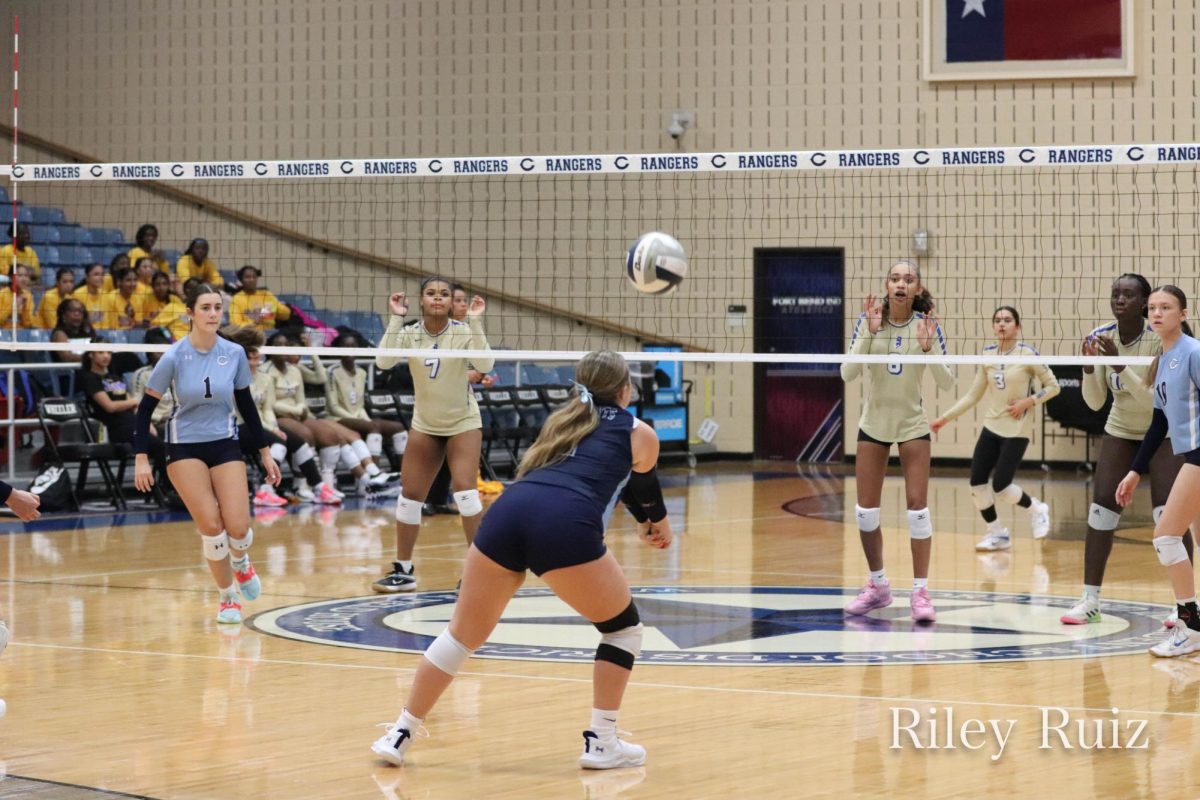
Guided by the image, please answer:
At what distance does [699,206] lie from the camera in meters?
19.9

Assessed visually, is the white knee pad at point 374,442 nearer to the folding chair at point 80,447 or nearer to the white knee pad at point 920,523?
the folding chair at point 80,447

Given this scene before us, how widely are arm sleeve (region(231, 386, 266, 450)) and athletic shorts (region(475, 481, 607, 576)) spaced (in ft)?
11.4

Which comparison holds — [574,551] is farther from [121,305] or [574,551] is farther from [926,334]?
[121,305]

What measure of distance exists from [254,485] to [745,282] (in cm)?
717

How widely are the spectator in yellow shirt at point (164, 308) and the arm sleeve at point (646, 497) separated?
10.8 m

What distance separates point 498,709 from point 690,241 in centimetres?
1440

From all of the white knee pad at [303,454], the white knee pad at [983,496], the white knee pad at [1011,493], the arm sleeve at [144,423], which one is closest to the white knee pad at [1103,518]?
the white knee pad at [983,496]

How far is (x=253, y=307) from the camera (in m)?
16.5

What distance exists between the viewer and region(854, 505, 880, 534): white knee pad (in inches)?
351

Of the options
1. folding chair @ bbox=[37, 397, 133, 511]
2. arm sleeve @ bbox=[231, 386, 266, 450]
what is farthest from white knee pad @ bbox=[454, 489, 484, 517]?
folding chair @ bbox=[37, 397, 133, 511]

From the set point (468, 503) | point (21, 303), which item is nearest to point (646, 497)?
point (468, 503)

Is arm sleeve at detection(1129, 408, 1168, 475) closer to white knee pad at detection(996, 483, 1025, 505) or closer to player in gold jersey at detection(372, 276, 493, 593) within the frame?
player in gold jersey at detection(372, 276, 493, 593)

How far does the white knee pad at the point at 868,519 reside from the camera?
29.2 feet

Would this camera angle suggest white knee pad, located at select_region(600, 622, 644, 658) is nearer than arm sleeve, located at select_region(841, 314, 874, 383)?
Yes
